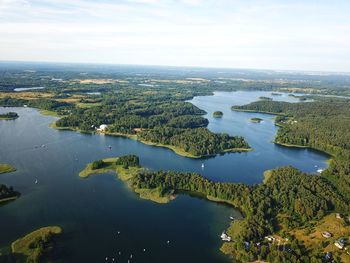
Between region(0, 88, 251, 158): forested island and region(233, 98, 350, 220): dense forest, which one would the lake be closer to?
region(0, 88, 251, 158): forested island

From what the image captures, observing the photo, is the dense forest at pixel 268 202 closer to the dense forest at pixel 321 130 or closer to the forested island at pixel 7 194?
the dense forest at pixel 321 130

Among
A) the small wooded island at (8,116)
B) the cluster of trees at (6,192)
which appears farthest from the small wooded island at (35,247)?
the small wooded island at (8,116)

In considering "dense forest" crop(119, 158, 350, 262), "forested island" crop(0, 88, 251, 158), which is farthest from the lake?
"forested island" crop(0, 88, 251, 158)

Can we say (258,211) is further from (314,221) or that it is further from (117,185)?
(117,185)

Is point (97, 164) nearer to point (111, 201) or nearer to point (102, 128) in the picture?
point (111, 201)

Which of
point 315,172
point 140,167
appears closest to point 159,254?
point 140,167

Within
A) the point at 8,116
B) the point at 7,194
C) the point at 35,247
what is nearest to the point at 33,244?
the point at 35,247
